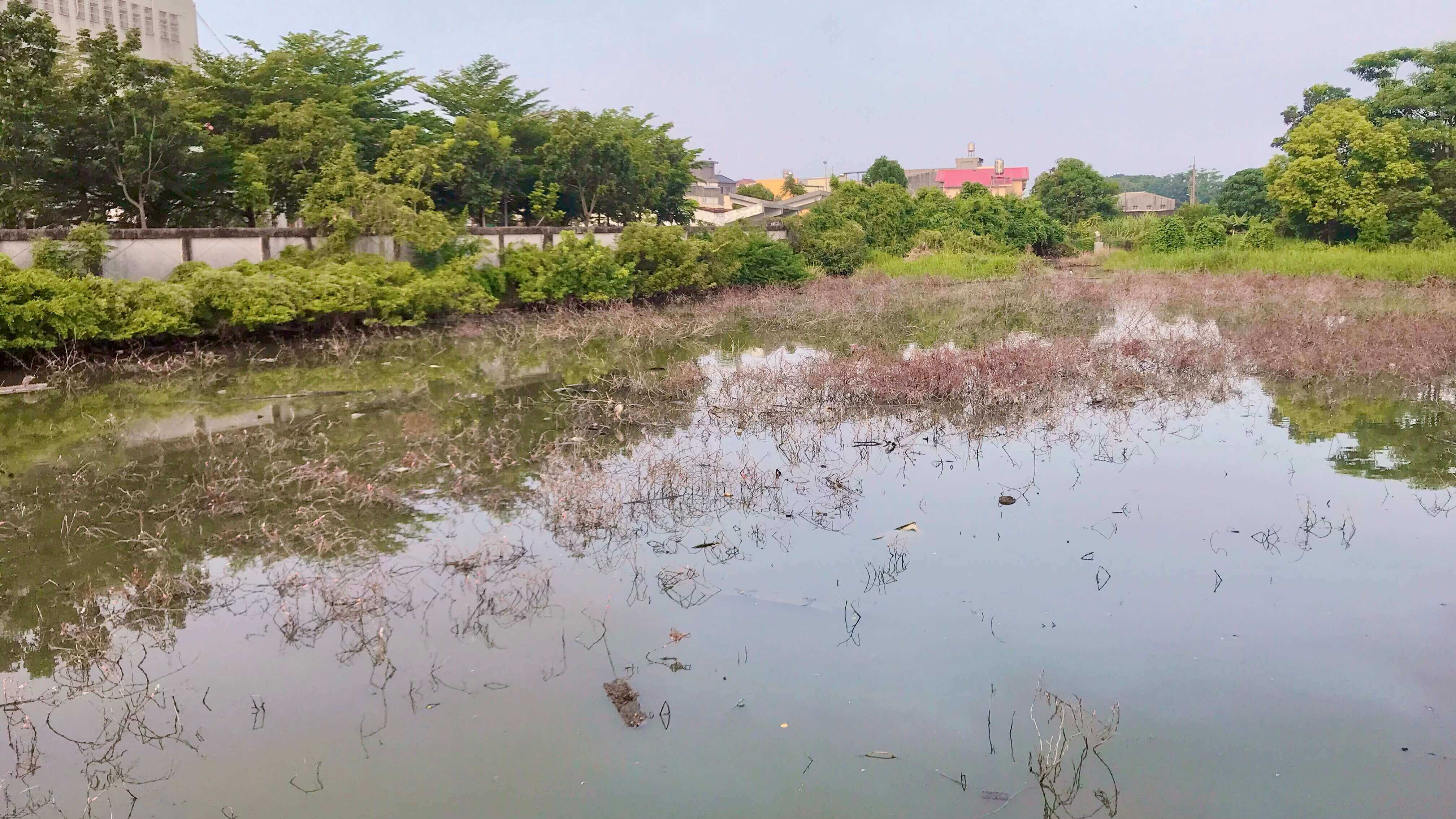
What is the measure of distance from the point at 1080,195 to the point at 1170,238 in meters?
8.56

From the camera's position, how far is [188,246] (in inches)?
566

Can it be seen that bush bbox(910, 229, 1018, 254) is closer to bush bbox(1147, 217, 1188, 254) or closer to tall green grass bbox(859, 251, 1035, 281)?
tall green grass bbox(859, 251, 1035, 281)

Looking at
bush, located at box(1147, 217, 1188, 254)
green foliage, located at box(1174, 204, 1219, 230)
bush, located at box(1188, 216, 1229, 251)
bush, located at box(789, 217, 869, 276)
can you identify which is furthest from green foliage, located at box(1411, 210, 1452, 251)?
bush, located at box(789, 217, 869, 276)

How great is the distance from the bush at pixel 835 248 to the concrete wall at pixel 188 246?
8.84m

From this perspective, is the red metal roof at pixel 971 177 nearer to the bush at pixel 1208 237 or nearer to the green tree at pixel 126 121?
the bush at pixel 1208 237

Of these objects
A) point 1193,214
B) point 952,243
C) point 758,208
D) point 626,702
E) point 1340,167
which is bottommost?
point 626,702

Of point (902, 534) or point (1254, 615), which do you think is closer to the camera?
point (1254, 615)

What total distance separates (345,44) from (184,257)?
6.10m

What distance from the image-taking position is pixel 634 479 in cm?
712

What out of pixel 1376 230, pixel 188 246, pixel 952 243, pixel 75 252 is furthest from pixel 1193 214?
pixel 75 252

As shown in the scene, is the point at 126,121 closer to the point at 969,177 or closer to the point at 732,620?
the point at 732,620

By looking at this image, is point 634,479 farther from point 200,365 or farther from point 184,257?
point 184,257

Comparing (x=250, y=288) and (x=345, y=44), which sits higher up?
(x=345, y=44)

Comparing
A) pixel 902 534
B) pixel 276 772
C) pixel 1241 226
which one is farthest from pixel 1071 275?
pixel 276 772
